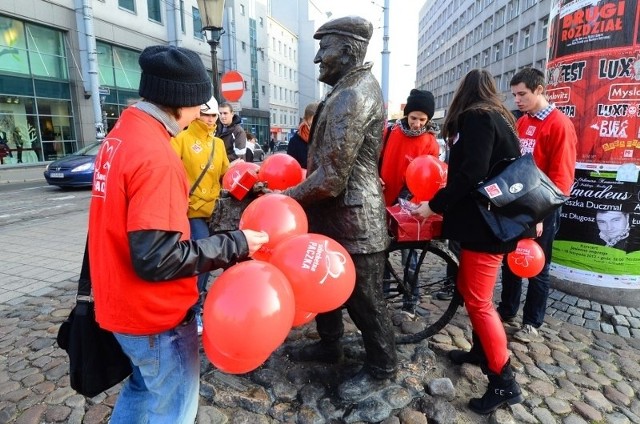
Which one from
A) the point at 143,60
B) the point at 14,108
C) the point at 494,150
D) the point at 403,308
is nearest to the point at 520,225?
the point at 494,150

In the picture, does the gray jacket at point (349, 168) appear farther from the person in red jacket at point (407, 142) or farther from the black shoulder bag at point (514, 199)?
the person in red jacket at point (407, 142)

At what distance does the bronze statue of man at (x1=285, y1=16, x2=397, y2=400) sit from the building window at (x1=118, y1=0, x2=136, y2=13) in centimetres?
2331

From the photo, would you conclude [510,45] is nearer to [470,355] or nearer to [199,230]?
[470,355]

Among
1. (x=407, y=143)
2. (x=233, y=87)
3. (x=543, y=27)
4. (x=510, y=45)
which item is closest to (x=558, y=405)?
(x=407, y=143)

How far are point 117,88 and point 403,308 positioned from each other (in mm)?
21556

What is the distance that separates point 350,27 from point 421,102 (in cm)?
188

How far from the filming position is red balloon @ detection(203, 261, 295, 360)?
148 cm

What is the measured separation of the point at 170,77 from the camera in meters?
1.51

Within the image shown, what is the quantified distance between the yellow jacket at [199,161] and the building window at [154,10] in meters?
23.8

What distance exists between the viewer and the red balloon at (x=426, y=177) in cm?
302

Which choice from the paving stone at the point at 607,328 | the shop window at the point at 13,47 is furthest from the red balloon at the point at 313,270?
the shop window at the point at 13,47

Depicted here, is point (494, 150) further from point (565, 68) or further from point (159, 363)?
point (565, 68)

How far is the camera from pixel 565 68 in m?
4.33

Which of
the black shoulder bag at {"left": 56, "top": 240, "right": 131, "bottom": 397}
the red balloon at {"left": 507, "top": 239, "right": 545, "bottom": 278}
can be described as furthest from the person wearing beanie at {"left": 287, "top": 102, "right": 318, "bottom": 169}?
the black shoulder bag at {"left": 56, "top": 240, "right": 131, "bottom": 397}
